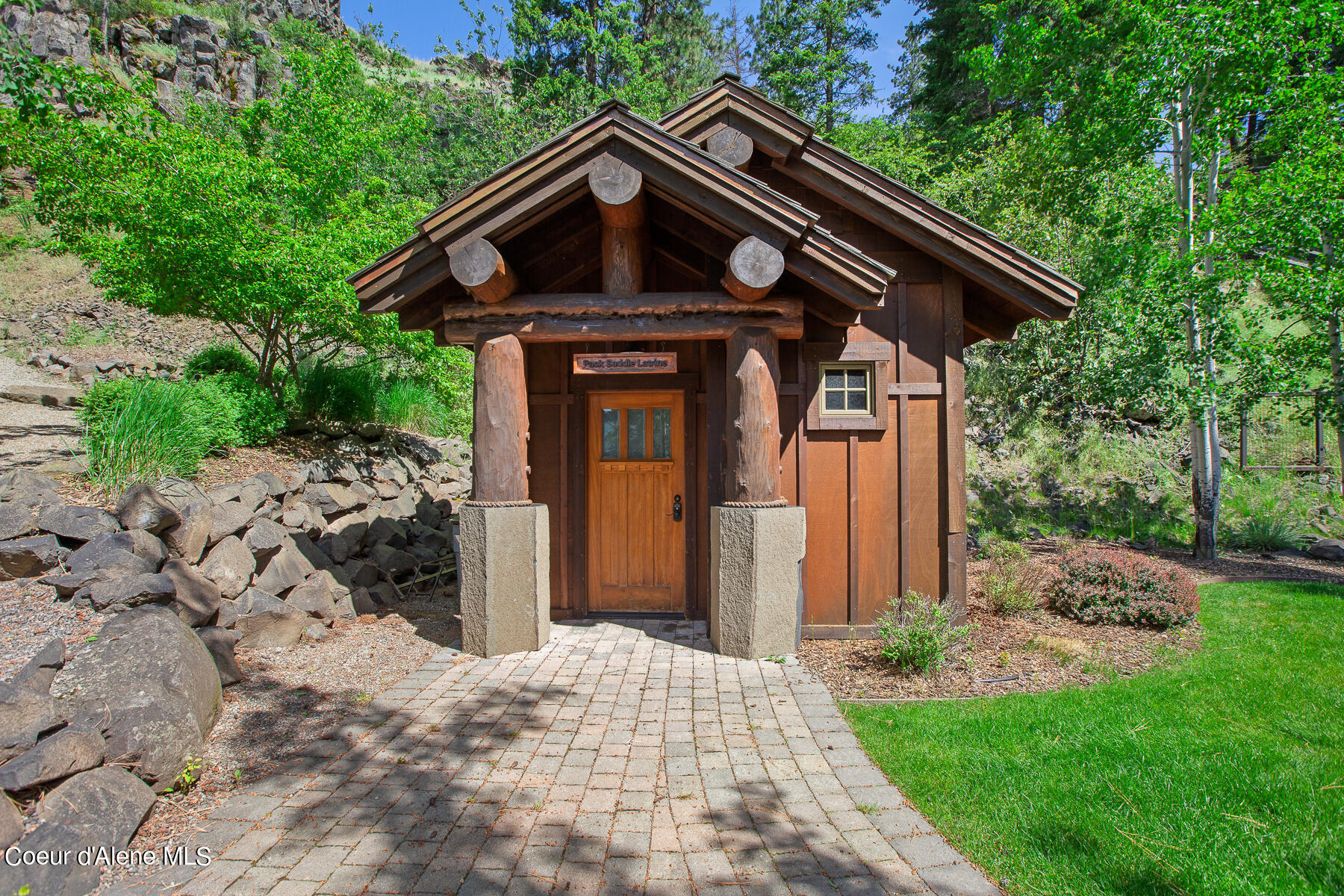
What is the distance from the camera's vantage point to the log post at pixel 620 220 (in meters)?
5.25

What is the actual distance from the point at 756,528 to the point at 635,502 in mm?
1913

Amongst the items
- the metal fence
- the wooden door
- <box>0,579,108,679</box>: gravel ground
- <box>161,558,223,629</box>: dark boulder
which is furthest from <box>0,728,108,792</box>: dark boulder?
the metal fence

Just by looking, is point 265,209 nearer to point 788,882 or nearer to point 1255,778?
point 788,882

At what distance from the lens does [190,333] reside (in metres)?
18.0

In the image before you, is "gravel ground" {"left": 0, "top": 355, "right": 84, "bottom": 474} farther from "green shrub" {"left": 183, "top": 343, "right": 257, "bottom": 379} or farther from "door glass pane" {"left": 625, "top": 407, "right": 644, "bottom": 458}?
"door glass pane" {"left": 625, "top": 407, "right": 644, "bottom": 458}

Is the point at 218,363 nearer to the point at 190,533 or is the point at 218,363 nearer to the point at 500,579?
the point at 190,533

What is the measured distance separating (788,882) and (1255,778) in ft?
8.99

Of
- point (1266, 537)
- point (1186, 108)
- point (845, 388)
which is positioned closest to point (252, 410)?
point (845, 388)

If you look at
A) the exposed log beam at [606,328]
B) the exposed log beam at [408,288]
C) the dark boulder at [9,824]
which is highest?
the exposed log beam at [408,288]

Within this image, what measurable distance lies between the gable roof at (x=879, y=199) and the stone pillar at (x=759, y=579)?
292 centimetres

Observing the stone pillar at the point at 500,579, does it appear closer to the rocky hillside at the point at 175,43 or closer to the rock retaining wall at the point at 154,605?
the rock retaining wall at the point at 154,605

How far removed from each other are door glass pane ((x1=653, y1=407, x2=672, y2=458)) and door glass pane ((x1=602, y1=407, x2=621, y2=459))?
392mm

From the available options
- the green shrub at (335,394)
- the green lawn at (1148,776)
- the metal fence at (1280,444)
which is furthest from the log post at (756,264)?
the metal fence at (1280,444)

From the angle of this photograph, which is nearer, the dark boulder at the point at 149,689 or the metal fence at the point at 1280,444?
the dark boulder at the point at 149,689
